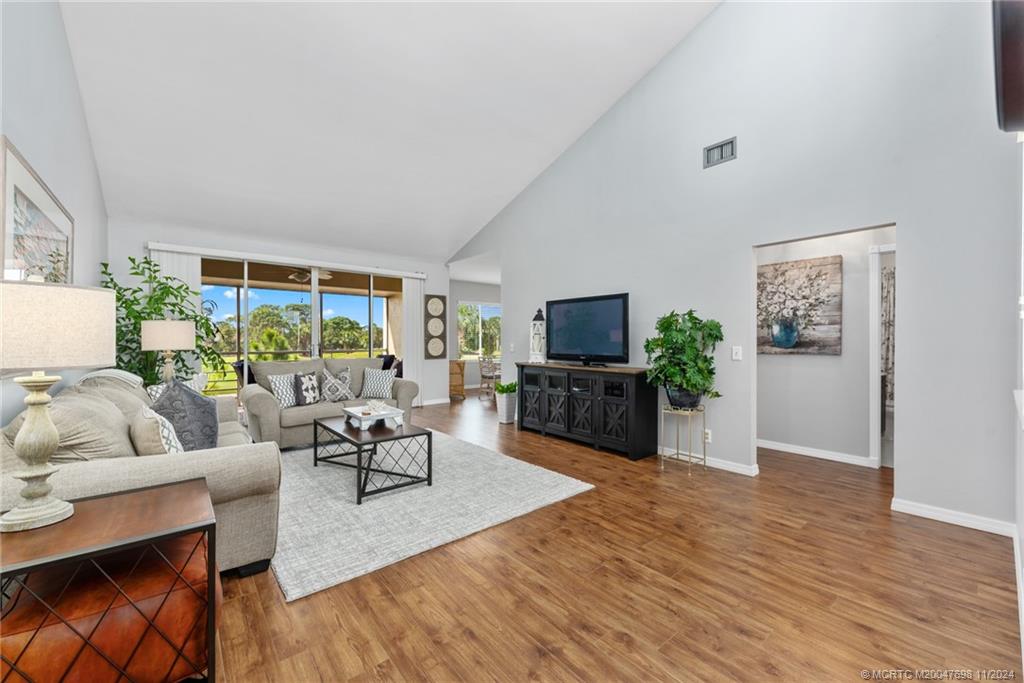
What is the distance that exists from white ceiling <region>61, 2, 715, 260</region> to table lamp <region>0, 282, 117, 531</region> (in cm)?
305

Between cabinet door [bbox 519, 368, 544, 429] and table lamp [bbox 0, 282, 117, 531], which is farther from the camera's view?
cabinet door [bbox 519, 368, 544, 429]

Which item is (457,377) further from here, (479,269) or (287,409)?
(287,409)

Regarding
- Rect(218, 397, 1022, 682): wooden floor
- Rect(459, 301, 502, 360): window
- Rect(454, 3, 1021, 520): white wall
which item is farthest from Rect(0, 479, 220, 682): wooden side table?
Rect(459, 301, 502, 360): window

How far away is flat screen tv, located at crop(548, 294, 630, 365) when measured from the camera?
461 cm

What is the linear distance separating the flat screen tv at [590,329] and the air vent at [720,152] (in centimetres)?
143

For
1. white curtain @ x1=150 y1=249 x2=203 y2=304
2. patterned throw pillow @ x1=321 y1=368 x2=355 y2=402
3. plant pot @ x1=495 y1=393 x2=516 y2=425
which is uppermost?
white curtain @ x1=150 y1=249 x2=203 y2=304

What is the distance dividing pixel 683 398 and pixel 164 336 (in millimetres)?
4384

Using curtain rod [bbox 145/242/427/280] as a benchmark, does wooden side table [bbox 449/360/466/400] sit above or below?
below

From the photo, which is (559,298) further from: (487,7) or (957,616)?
(957,616)

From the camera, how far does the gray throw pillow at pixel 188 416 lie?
98.8 inches

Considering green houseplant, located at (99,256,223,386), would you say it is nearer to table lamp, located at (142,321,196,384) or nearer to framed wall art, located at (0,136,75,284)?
table lamp, located at (142,321,196,384)

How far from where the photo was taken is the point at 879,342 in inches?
154

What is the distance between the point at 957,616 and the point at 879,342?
2.67m

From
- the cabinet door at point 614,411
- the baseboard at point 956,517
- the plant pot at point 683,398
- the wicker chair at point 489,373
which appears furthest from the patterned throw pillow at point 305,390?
the baseboard at point 956,517
